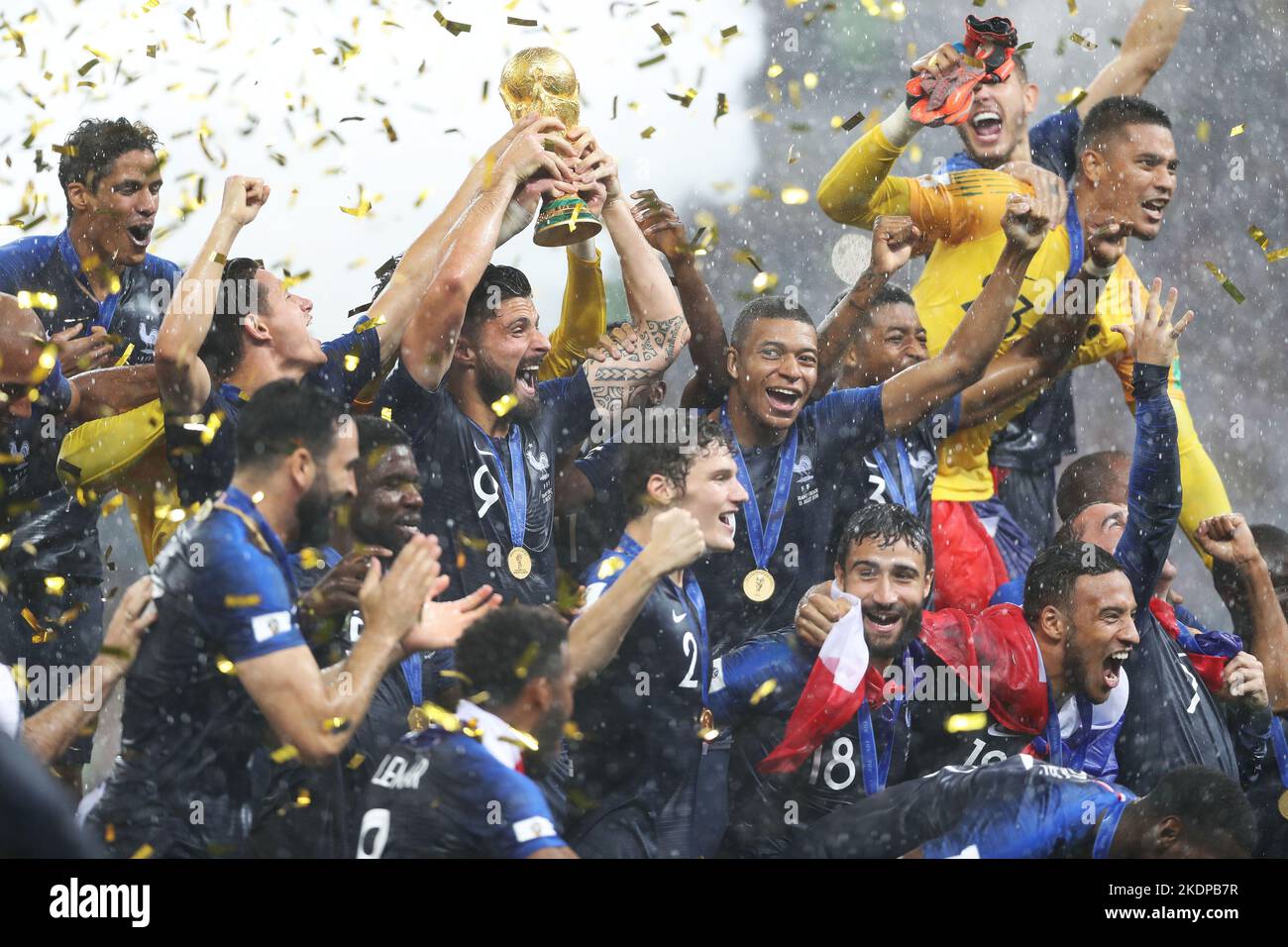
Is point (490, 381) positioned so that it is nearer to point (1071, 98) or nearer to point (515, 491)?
point (515, 491)

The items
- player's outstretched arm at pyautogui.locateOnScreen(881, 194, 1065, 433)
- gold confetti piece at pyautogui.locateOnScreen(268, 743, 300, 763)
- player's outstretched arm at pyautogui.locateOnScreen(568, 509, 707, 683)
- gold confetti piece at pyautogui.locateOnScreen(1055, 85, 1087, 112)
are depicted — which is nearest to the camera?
gold confetti piece at pyautogui.locateOnScreen(268, 743, 300, 763)

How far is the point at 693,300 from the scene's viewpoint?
4.18 m

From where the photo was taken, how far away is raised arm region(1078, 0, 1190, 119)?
4656mm

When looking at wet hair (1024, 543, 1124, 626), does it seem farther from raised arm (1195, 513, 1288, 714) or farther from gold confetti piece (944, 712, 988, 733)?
raised arm (1195, 513, 1288, 714)

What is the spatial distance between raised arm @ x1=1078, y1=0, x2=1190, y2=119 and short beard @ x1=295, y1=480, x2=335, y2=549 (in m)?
2.43

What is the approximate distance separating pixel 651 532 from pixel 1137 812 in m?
1.32

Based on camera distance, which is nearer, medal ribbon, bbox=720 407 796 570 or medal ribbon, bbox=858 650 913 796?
medal ribbon, bbox=858 650 913 796

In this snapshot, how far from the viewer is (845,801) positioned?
389 cm

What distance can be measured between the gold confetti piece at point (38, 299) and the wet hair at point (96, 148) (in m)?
0.24

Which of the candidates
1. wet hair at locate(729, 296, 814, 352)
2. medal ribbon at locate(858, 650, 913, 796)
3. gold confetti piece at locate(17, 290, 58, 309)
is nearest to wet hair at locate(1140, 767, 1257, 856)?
medal ribbon at locate(858, 650, 913, 796)

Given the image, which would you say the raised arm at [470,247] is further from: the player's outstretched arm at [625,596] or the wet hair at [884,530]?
the wet hair at [884,530]

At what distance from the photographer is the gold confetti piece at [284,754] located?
3486 mm
